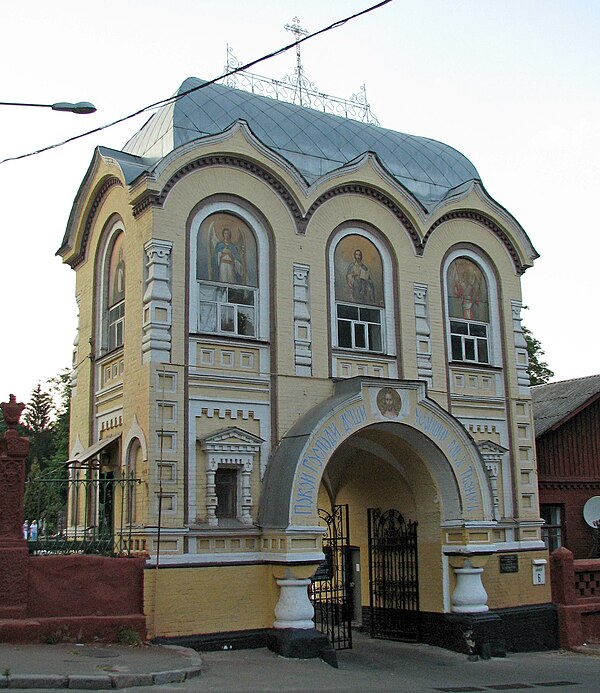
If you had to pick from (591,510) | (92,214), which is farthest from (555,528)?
(92,214)

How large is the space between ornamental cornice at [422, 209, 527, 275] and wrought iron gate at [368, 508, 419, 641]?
18.3 feet

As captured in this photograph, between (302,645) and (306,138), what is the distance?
9.60 meters

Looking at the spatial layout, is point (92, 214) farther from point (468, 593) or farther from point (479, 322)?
point (468, 593)

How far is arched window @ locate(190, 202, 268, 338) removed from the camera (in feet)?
52.1

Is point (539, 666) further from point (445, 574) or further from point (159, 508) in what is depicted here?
point (159, 508)

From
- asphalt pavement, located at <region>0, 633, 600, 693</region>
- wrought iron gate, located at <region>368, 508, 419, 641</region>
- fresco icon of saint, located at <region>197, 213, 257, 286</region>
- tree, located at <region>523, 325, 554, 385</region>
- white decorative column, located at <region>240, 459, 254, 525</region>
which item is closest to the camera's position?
asphalt pavement, located at <region>0, 633, 600, 693</region>

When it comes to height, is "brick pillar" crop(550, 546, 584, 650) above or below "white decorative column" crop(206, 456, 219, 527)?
below

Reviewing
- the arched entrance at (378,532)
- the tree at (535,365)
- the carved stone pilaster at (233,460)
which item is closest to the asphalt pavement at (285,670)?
the arched entrance at (378,532)

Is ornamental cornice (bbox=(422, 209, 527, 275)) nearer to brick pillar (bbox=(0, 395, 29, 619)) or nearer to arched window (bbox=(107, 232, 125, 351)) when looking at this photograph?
arched window (bbox=(107, 232, 125, 351))

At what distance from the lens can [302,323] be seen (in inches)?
649

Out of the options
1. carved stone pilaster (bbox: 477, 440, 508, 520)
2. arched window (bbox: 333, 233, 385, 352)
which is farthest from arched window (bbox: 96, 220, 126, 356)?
carved stone pilaster (bbox: 477, 440, 508, 520)

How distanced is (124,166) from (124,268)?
182 cm

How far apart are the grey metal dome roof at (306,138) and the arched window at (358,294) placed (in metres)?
1.60

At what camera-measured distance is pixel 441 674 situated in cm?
1463
